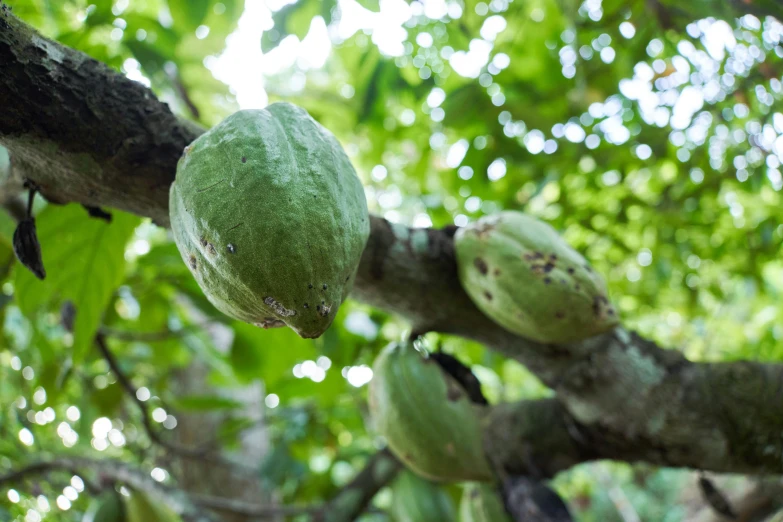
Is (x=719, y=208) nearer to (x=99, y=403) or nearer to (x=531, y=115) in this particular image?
(x=531, y=115)

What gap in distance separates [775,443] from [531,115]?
1.37 m

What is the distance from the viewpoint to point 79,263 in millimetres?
A: 1585

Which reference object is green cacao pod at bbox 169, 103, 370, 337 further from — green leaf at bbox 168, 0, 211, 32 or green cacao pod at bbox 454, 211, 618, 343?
green leaf at bbox 168, 0, 211, 32

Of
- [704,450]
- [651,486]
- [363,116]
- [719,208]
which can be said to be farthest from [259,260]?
[651,486]

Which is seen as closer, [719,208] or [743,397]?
[743,397]

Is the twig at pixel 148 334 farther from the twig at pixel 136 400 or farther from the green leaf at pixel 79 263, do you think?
the green leaf at pixel 79 263

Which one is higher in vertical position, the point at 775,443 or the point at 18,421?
the point at 775,443

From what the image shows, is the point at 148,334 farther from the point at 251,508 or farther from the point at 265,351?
the point at 251,508

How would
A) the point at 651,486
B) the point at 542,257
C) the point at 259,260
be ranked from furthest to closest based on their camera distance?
1. the point at 651,486
2. the point at 542,257
3. the point at 259,260

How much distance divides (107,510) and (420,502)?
1.16 metres

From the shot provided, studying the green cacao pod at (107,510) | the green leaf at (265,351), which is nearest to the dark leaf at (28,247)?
the green leaf at (265,351)

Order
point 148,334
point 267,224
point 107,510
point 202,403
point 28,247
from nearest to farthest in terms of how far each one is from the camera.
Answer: point 267,224
point 28,247
point 107,510
point 148,334
point 202,403

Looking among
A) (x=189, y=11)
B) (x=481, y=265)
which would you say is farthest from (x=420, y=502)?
(x=189, y=11)

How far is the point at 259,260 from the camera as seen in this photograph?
79cm
